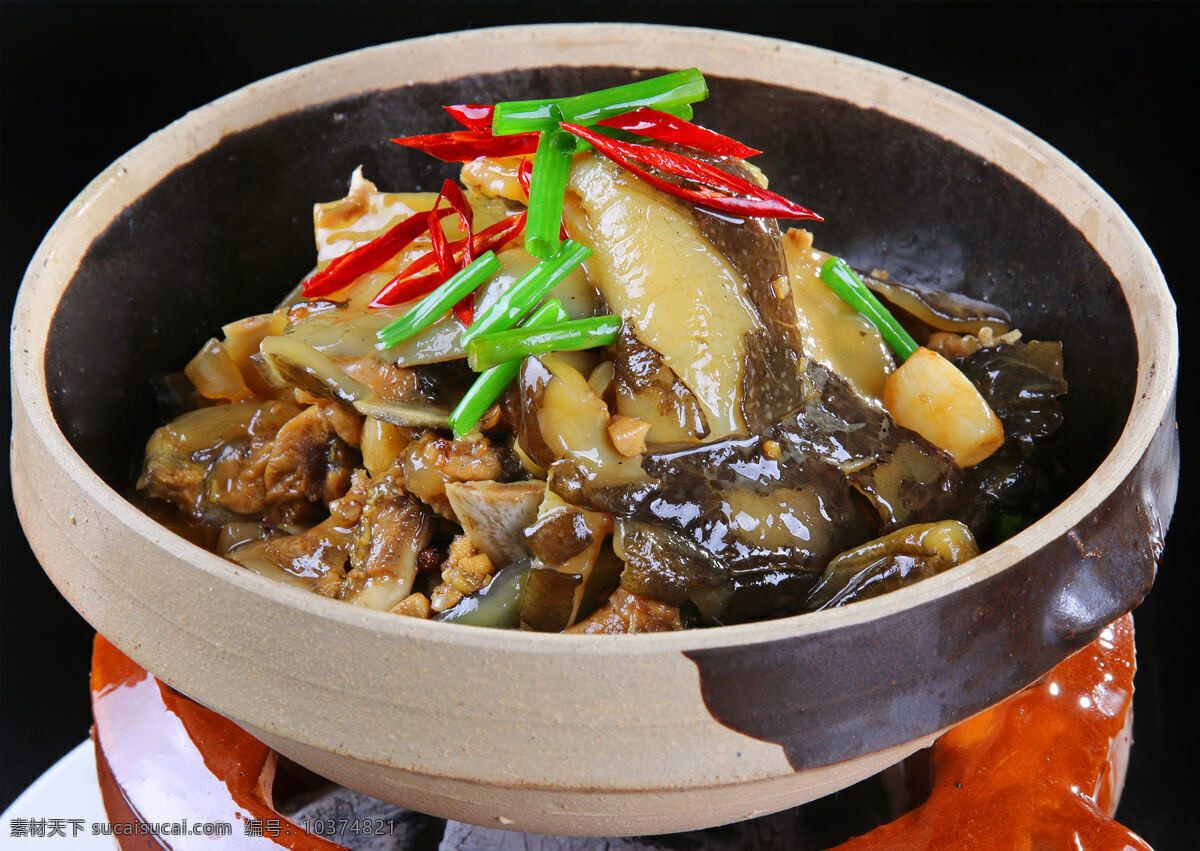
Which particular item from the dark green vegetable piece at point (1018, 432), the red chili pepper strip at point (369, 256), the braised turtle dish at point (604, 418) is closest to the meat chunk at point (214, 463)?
the braised turtle dish at point (604, 418)

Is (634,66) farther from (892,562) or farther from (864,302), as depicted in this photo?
(892,562)

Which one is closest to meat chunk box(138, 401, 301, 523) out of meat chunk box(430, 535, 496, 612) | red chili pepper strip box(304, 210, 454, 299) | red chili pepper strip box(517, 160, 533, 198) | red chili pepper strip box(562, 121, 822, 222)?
red chili pepper strip box(304, 210, 454, 299)

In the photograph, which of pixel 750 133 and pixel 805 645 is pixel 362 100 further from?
pixel 805 645

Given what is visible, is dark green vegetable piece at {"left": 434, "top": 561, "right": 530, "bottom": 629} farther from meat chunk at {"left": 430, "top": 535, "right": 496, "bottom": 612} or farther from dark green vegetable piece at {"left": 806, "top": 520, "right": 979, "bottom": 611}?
dark green vegetable piece at {"left": 806, "top": 520, "right": 979, "bottom": 611}

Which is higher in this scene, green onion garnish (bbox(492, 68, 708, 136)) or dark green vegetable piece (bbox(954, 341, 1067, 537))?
green onion garnish (bbox(492, 68, 708, 136))

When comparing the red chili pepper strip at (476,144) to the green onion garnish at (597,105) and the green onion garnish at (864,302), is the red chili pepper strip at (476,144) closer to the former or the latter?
the green onion garnish at (597,105)

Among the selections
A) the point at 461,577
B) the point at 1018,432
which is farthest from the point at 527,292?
the point at 1018,432

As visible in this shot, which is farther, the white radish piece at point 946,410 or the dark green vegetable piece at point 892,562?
the white radish piece at point 946,410
